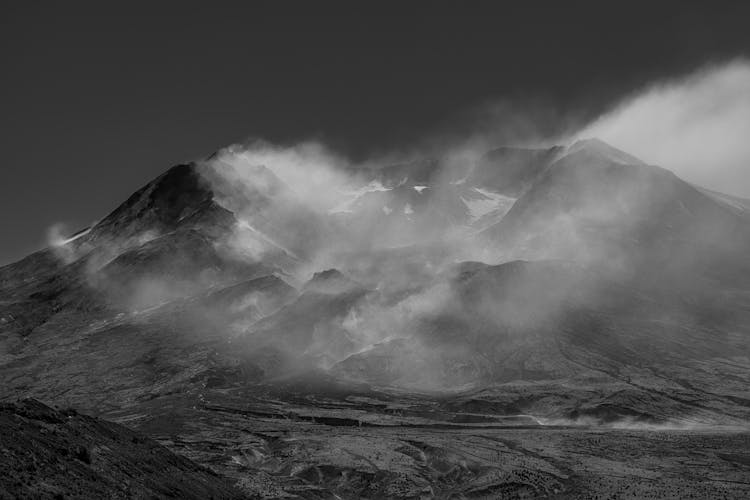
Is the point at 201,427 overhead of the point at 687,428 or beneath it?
overhead

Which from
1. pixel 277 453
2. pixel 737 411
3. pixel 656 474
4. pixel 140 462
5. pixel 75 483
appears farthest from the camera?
pixel 737 411

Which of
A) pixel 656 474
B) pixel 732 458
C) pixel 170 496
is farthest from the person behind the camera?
pixel 732 458

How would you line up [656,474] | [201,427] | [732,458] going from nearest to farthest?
[656,474] < [732,458] < [201,427]

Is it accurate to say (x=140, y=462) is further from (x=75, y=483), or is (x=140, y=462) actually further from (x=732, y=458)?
(x=732, y=458)

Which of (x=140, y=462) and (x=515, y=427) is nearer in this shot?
(x=140, y=462)

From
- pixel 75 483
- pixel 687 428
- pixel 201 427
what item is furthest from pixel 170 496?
pixel 687 428

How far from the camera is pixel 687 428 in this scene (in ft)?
609

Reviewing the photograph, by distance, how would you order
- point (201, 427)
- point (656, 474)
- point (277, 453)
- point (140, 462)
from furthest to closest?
1. point (201, 427)
2. point (277, 453)
3. point (656, 474)
4. point (140, 462)

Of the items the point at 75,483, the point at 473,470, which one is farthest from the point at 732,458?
the point at 75,483

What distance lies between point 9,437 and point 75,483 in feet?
25.6

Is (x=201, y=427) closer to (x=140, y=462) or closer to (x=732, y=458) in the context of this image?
(x=140, y=462)

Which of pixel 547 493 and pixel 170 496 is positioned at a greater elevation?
pixel 170 496

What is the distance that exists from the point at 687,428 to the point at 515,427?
4552cm

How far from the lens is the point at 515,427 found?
631 ft
